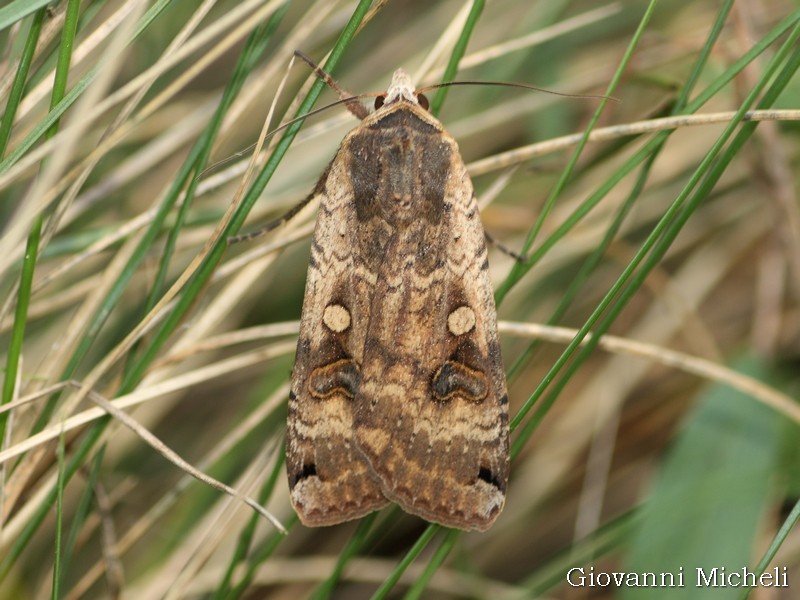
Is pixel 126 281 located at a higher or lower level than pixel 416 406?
higher

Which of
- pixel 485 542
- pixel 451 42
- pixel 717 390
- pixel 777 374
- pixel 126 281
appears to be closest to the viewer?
pixel 126 281

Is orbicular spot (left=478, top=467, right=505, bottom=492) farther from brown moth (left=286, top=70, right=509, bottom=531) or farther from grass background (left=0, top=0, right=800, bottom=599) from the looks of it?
grass background (left=0, top=0, right=800, bottom=599)

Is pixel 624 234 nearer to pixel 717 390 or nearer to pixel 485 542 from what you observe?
pixel 717 390

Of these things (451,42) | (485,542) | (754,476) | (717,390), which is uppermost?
(451,42)

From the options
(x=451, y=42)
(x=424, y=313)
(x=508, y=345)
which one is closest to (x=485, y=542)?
(x=508, y=345)

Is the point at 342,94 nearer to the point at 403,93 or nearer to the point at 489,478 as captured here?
the point at 403,93

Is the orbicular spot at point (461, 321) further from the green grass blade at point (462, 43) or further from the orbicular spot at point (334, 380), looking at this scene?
the green grass blade at point (462, 43)

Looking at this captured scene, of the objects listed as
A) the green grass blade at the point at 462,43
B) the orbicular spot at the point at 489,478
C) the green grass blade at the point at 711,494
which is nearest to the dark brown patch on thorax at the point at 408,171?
the green grass blade at the point at 462,43
